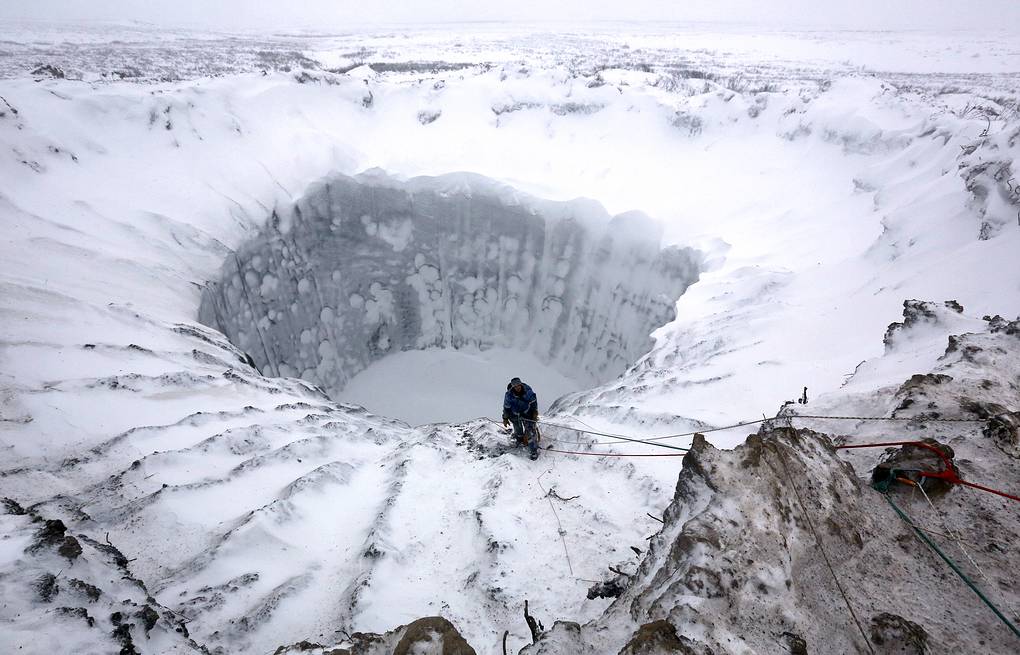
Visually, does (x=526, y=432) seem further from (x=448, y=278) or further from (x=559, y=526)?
(x=448, y=278)

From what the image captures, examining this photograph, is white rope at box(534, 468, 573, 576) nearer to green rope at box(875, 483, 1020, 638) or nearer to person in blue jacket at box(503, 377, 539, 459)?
person in blue jacket at box(503, 377, 539, 459)

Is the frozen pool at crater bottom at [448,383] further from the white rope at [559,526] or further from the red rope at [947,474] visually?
the red rope at [947,474]

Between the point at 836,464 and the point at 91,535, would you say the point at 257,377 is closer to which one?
the point at 91,535

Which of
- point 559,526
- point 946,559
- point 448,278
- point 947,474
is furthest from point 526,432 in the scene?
point 448,278

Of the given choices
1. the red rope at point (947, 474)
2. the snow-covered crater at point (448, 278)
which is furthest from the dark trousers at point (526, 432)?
the snow-covered crater at point (448, 278)

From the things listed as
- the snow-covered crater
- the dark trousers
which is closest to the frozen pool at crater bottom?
the snow-covered crater

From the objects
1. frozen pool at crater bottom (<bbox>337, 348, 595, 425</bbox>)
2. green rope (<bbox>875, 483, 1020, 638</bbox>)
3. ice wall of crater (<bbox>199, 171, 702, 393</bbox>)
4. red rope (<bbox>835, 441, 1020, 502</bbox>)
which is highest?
red rope (<bbox>835, 441, 1020, 502</bbox>)
